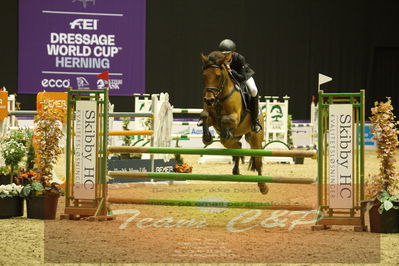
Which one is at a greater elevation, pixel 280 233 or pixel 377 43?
pixel 377 43

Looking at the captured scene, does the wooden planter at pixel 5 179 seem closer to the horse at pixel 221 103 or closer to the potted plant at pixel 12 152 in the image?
the potted plant at pixel 12 152

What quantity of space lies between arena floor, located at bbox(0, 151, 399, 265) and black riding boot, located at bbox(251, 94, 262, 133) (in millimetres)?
891

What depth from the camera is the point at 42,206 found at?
6.06 meters

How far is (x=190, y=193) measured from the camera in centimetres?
835

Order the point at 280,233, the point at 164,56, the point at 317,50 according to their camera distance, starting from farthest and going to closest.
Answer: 1. the point at 317,50
2. the point at 164,56
3. the point at 280,233

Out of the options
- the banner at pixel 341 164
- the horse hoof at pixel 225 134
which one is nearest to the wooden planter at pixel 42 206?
the horse hoof at pixel 225 134

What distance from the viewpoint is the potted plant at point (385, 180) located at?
5.56 m

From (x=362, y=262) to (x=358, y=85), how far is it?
15.7 m

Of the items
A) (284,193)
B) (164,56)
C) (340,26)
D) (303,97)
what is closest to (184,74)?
(164,56)

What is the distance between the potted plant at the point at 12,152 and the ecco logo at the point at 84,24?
985 cm

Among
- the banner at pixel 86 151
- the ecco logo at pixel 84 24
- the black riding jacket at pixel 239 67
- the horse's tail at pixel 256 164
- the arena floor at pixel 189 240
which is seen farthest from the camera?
the ecco logo at pixel 84 24

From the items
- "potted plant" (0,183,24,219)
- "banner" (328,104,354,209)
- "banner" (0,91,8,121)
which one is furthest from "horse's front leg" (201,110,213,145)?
"banner" (0,91,8,121)

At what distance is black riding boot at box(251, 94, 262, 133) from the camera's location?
272 inches

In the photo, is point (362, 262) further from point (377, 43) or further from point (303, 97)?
point (377, 43)
